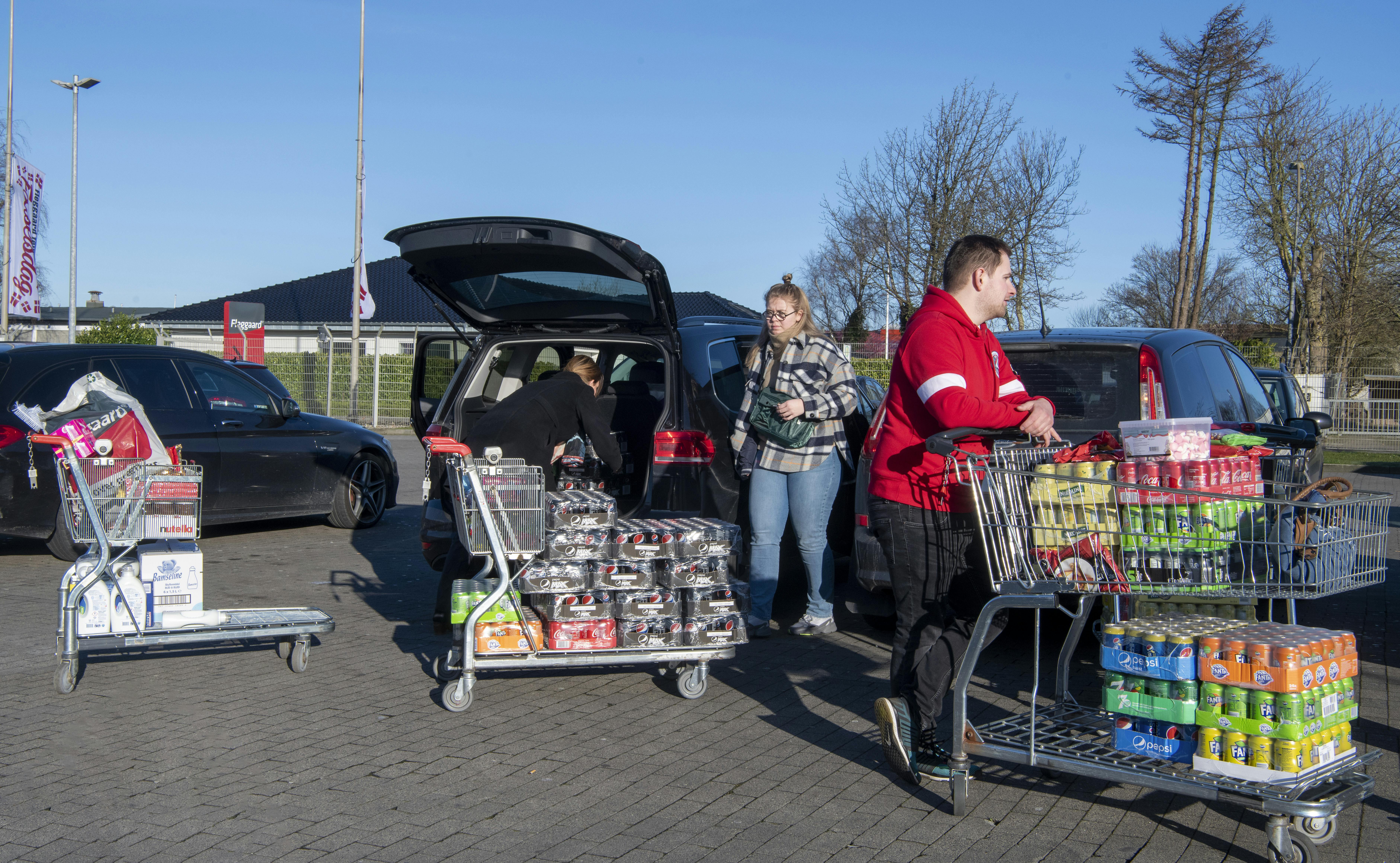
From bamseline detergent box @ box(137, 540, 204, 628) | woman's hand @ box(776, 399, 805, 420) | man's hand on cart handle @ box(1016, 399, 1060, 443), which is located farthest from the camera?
woman's hand @ box(776, 399, 805, 420)

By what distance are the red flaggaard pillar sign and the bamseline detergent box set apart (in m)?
20.9

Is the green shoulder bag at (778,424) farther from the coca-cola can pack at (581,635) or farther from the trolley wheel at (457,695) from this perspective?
the trolley wheel at (457,695)

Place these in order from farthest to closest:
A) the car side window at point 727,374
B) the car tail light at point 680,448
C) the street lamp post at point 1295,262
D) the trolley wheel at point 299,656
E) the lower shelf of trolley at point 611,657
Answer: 1. the street lamp post at point 1295,262
2. the car side window at point 727,374
3. the car tail light at point 680,448
4. the trolley wheel at point 299,656
5. the lower shelf of trolley at point 611,657

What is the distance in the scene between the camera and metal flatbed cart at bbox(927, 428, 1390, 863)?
10.5 feet

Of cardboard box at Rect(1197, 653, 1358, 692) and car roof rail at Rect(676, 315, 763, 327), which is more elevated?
car roof rail at Rect(676, 315, 763, 327)

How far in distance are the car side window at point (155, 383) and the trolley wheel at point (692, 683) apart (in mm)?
5731

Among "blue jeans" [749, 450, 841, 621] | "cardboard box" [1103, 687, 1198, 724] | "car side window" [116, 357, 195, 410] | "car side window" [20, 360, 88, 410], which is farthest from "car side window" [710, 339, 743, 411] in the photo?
"car side window" [116, 357, 195, 410]

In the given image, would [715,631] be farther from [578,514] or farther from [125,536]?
[125,536]

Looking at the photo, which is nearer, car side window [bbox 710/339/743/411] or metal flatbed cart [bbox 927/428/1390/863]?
metal flatbed cart [bbox 927/428/1390/863]

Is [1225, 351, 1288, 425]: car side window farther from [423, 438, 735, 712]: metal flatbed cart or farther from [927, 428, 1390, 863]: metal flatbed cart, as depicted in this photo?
[423, 438, 735, 712]: metal flatbed cart

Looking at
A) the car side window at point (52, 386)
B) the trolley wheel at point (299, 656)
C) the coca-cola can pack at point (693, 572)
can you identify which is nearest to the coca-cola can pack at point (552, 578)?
the coca-cola can pack at point (693, 572)

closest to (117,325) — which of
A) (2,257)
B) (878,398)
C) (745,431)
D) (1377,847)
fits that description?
(2,257)

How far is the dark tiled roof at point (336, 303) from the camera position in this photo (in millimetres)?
49531

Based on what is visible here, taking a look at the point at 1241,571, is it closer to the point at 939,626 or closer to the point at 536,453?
the point at 939,626
